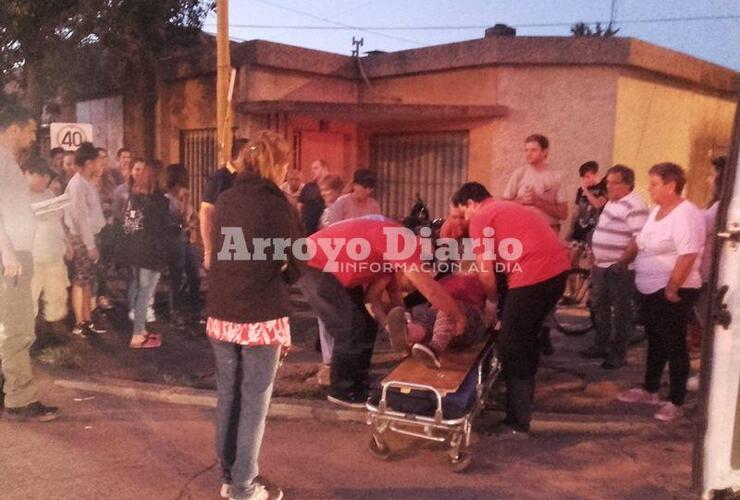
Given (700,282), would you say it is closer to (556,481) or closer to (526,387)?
(526,387)

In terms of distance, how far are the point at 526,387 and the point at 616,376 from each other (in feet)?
6.51

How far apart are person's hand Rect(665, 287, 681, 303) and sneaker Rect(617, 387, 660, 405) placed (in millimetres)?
987

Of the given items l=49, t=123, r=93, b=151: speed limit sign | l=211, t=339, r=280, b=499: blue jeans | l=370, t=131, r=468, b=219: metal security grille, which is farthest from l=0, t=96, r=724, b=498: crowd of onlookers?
l=370, t=131, r=468, b=219: metal security grille

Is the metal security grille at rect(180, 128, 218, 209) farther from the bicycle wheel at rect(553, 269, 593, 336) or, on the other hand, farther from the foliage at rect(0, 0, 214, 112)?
the bicycle wheel at rect(553, 269, 593, 336)

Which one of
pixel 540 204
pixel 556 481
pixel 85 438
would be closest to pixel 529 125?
pixel 540 204

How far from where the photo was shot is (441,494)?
4.04 metres

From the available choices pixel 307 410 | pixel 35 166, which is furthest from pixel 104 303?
pixel 307 410

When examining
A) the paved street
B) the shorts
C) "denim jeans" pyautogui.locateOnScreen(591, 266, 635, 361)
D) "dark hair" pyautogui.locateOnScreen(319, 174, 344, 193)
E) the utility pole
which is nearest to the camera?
the paved street

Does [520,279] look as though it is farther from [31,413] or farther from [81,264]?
[81,264]

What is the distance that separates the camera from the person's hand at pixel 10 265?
4.48 meters

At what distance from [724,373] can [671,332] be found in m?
2.24

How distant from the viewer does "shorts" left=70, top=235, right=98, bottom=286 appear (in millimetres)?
7086

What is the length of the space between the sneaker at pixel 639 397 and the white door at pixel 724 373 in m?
2.56

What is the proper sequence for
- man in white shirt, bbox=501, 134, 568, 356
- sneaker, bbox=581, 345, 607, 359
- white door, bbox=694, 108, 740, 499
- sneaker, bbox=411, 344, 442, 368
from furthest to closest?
1. sneaker, bbox=581, 345, 607, 359
2. man in white shirt, bbox=501, 134, 568, 356
3. sneaker, bbox=411, 344, 442, 368
4. white door, bbox=694, 108, 740, 499
